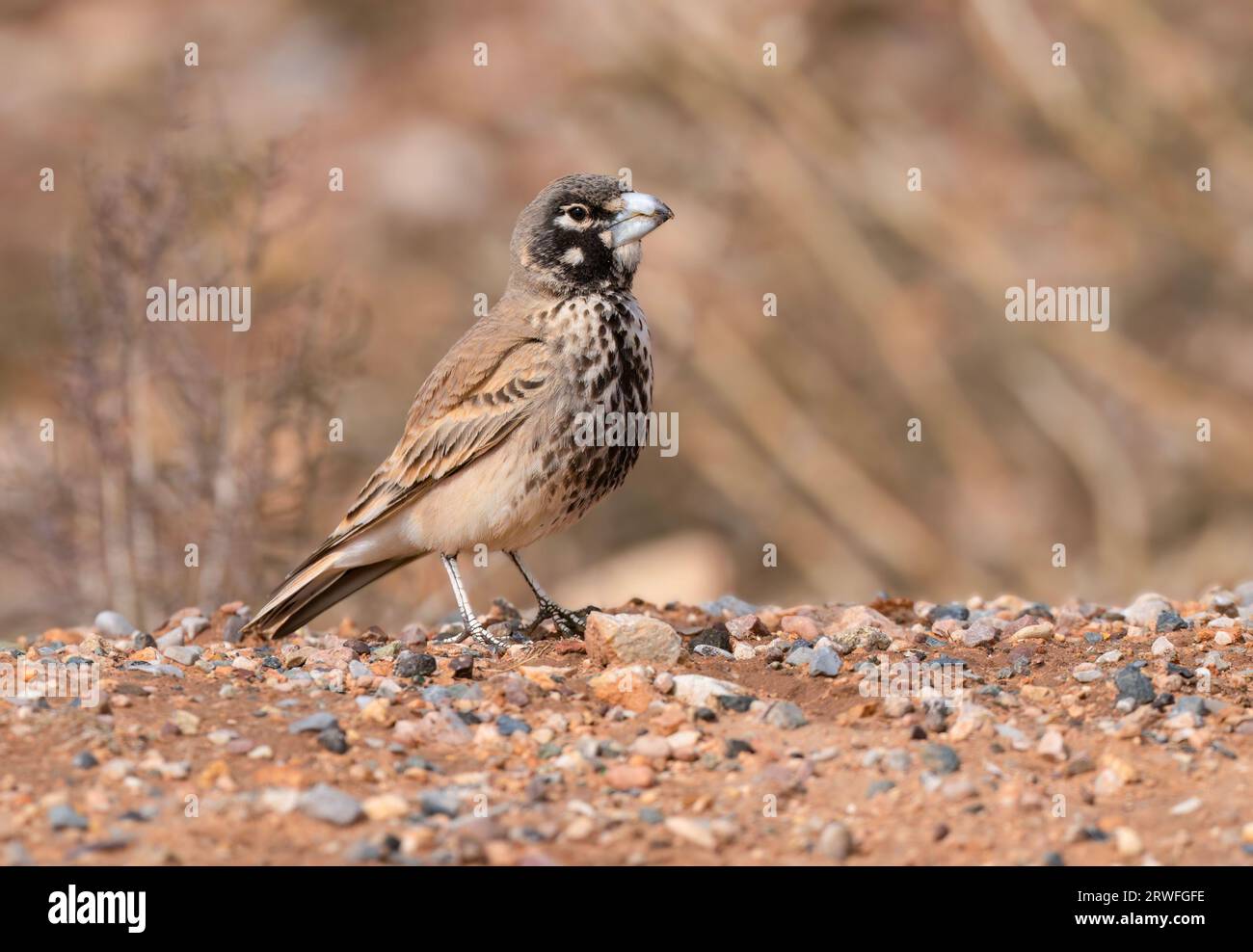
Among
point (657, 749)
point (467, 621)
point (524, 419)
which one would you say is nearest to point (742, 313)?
point (524, 419)

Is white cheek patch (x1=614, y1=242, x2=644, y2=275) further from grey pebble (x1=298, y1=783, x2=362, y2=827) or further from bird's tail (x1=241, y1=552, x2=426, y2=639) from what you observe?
grey pebble (x1=298, y1=783, x2=362, y2=827)

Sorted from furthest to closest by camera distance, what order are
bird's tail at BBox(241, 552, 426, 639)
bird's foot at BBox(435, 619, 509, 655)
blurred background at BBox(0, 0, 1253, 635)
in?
1. blurred background at BBox(0, 0, 1253, 635)
2. bird's tail at BBox(241, 552, 426, 639)
3. bird's foot at BBox(435, 619, 509, 655)

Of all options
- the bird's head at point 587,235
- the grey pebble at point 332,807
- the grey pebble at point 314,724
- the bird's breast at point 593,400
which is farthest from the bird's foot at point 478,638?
the grey pebble at point 332,807

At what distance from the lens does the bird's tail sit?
6.42 meters

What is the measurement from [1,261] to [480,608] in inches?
394

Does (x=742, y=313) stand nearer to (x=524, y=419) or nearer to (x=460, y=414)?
(x=460, y=414)

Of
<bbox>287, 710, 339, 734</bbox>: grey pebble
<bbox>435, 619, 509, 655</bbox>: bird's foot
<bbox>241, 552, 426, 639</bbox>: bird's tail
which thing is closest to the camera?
<bbox>287, 710, 339, 734</bbox>: grey pebble

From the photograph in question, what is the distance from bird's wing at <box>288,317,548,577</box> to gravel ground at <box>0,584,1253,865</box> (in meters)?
0.75

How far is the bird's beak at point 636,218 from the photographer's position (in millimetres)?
6594

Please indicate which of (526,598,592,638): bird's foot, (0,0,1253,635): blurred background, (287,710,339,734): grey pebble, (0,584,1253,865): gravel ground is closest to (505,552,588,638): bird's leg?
(526,598,592,638): bird's foot

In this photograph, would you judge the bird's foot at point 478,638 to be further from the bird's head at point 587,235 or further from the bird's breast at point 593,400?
the bird's head at point 587,235

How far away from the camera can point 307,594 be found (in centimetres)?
657

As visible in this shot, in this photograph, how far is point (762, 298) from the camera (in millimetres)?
13617

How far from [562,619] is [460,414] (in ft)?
2.94
